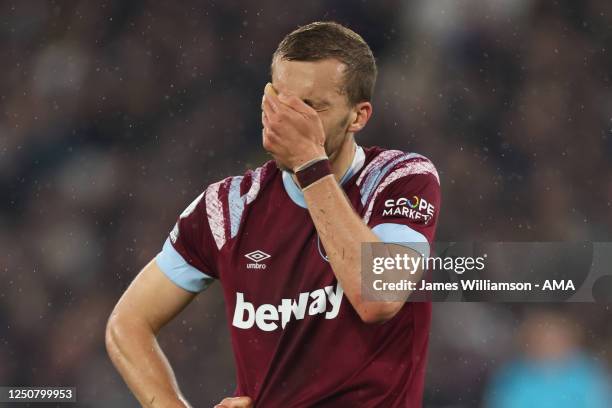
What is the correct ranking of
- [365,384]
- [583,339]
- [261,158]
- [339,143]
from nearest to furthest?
[365,384] → [339,143] → [583,339] → [261,158]

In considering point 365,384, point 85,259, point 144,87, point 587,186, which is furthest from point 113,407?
point 365,384

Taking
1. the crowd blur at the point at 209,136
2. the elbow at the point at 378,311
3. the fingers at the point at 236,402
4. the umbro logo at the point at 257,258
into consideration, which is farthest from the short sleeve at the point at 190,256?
the crowd blur at the point at 209,136

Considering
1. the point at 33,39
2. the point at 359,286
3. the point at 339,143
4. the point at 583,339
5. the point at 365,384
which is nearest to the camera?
the point at 359,286

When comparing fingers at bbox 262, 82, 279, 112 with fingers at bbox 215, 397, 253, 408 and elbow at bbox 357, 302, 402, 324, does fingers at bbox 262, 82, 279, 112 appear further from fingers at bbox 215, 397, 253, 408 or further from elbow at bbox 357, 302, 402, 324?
fingers at bbox 215, 397, 253, 408

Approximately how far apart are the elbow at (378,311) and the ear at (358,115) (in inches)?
21.9

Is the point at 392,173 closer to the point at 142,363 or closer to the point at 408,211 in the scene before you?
the point at 408,211

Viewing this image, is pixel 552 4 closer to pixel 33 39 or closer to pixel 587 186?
pixel 587 186

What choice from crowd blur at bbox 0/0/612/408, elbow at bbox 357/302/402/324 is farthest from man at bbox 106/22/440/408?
crowd blur at bbox 0/0/612/408

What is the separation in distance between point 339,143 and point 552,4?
3974mm

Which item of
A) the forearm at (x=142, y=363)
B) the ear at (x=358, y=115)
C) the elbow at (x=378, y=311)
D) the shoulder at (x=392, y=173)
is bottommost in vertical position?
the forearm at (x=142, y=363)

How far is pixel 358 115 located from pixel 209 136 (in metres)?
3.42

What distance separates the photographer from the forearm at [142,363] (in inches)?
99.7

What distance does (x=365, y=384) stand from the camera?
2324 millimetres

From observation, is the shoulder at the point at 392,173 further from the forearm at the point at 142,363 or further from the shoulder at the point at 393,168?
the forearm at the point at 142,363
